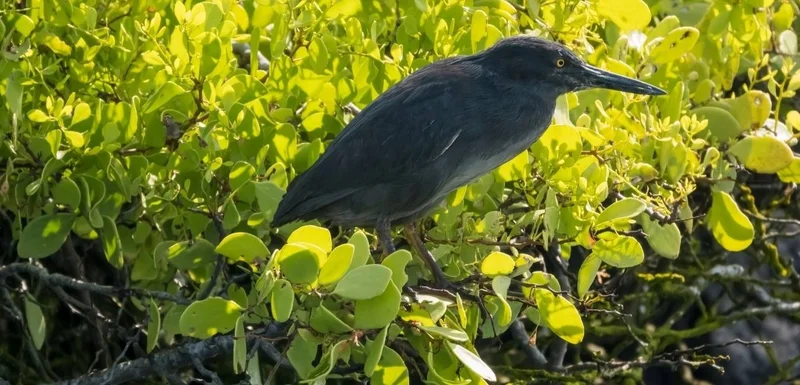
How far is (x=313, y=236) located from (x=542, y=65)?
1.03m

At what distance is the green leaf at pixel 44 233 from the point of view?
8.38ft

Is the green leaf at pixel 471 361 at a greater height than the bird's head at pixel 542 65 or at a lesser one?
lesser

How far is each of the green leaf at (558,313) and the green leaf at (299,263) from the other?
1.95 ft

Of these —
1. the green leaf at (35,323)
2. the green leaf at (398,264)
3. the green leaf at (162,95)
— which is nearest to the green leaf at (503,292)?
the green leaf at (398,264)

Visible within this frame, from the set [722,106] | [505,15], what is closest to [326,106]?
[505,15]

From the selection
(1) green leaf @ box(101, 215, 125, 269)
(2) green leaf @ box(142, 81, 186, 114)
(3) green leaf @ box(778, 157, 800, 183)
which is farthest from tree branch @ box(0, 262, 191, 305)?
(3) green leaf @ box(778, 157, 800, 183)

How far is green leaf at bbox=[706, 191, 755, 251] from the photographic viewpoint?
8.44ft

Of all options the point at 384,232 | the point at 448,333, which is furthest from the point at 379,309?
the point at 384,232

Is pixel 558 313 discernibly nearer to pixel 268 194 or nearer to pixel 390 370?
pixel 390 370

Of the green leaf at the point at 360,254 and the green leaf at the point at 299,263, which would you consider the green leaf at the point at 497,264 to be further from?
the green leaf at the point at 299,263

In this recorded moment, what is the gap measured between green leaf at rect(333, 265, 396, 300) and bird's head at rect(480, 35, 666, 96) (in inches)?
39.4

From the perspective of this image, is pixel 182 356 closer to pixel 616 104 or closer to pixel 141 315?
pixel 141 315

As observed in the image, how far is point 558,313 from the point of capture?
7.54 ft

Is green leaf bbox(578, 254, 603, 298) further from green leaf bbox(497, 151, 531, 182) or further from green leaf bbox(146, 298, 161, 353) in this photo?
green leaf bbox(146, 298, 161, 353)
